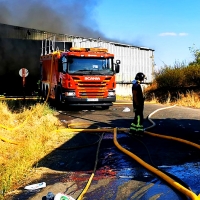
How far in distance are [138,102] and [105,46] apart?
17.4 metres

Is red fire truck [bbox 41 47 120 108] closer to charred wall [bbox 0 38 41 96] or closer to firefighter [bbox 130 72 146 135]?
firefighter [bbox 130 72 146 135]

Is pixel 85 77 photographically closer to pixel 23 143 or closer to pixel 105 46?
pixel 23 143

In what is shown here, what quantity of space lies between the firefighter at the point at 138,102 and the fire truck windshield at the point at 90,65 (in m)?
5.14

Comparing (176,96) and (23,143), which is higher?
(176,96)

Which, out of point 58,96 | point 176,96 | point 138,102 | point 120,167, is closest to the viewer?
point 120,167

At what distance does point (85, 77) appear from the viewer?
1252 centimetres

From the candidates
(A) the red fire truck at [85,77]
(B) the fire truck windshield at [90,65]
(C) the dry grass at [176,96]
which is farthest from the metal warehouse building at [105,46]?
(B) the fire truck windshield at [90,65]

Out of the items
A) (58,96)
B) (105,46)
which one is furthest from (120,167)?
(105,46)

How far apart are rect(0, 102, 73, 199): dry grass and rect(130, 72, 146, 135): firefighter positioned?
1612mm

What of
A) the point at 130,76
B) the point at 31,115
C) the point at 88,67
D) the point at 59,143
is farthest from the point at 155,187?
the point at 130,76

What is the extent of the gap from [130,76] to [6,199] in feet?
72.7

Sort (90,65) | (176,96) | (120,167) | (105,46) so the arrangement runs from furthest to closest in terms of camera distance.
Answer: (105,46), (176,96), (90,65), (120,167)

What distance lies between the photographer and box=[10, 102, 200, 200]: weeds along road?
433cm

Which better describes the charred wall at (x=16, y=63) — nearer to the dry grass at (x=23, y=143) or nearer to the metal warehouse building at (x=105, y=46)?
the metal warehouse building at (x=105, y=46)
